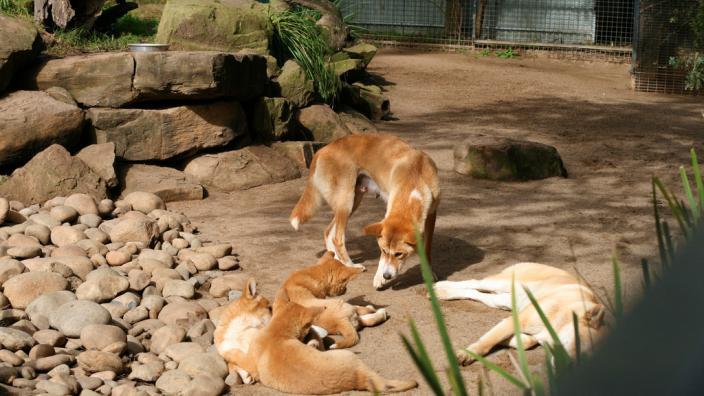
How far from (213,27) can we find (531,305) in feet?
23.4

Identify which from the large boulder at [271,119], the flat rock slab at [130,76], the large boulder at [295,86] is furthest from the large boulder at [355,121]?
the flat rock slab at [130,76]

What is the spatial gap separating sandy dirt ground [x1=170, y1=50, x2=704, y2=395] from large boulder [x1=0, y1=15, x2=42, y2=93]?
6.66 feet

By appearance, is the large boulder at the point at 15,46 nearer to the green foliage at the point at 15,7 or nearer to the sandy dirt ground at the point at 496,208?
the green foliage at the point at 15,7

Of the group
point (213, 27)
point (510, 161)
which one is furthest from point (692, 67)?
point (213, 27)

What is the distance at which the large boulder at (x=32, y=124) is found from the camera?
8.16m

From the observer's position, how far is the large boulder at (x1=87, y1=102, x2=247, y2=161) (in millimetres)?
8844

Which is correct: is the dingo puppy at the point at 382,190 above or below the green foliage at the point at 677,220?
below

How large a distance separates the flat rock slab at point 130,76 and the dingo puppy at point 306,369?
4832 mm

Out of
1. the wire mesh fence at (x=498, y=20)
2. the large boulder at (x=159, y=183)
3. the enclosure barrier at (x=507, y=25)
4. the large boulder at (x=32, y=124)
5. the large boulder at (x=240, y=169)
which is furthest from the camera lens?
the wire mesh fence at (x=498, y=20)

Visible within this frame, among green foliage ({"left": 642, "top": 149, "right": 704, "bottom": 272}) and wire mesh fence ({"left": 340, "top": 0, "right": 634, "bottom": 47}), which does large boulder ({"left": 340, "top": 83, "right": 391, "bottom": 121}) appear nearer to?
wire mesh fence ({"left": 340, "top": 0, "right": 634, "bottom": 47})

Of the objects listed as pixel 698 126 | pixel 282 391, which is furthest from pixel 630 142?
pixel 282 391

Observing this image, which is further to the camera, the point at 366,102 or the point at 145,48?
the point at 366,102

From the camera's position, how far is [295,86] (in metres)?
10.8

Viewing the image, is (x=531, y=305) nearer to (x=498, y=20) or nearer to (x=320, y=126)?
(x=320, y=126)
